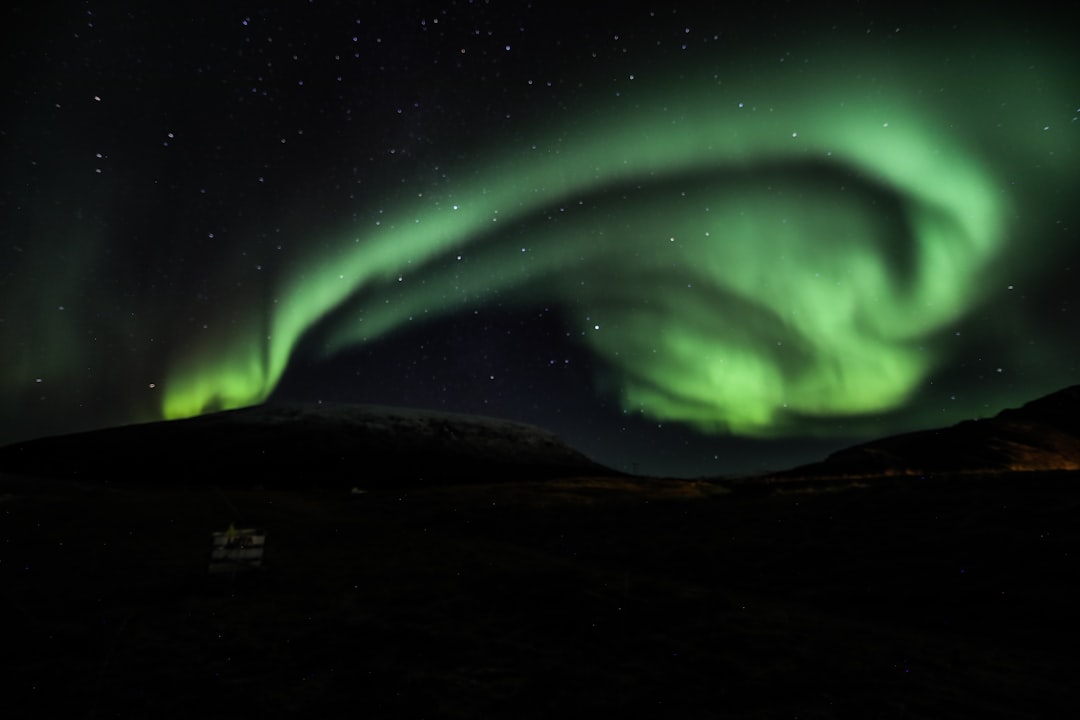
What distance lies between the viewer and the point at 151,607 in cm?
914

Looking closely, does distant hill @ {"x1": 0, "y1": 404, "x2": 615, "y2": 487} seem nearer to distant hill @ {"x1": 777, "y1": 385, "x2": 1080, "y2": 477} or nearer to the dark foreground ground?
distant hill @ {"x1": 777, "y1": 385, "x2": 1080, "y2": 477}

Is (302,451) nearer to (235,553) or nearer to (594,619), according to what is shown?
(235,553)

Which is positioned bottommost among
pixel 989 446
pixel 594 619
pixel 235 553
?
pixel 989 446

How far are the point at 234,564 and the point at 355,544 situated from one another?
7.05 meters

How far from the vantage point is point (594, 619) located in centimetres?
862

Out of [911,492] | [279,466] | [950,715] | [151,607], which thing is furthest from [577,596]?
[279,466]

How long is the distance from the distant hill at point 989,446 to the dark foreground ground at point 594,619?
189 ft

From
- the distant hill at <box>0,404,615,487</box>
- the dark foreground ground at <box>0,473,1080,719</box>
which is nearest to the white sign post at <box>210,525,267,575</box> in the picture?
the dark foreground ground at <box>0,473,1080,719</box>

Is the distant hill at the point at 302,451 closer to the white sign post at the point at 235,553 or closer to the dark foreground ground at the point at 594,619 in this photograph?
the dark foreground ground at the point at 594,619

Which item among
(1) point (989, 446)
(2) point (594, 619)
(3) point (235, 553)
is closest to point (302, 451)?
(3) point (235, 553)

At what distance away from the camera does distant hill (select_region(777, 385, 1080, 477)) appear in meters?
70.8

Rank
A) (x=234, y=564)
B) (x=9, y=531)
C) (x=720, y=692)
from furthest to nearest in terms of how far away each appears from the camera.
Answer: (x=9, y=531)
(x=234, y=564)
(x=720, y=692)

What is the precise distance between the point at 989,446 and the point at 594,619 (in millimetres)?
90663

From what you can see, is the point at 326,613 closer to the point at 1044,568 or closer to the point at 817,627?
the point at 817,627
